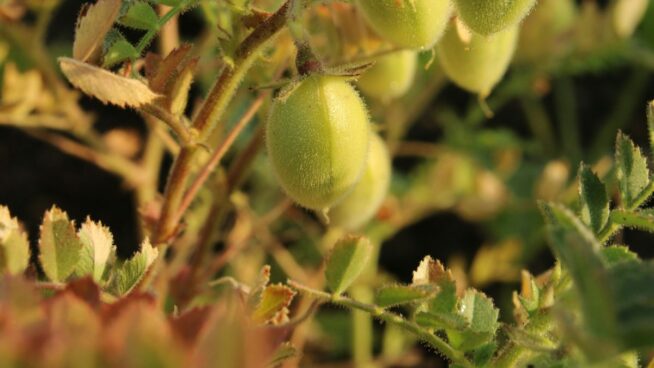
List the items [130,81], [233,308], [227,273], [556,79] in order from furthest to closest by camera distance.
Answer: [556,79]
[227,273]
[130,81]
[233,308]

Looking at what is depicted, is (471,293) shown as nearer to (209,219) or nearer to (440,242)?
(209,219)

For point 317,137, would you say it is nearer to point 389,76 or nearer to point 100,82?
point 100,82

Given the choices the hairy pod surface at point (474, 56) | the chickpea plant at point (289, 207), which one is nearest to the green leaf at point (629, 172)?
the chickpea plant at point (289, 207)

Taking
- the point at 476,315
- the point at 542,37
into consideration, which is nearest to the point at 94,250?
the point at 476,315

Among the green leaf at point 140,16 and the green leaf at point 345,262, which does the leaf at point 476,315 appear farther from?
the green leaf at point 140,16

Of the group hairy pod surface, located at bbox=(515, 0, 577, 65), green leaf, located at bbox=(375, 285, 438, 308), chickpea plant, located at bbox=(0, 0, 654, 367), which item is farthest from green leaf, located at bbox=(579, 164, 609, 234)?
hairy pod surface, located at bbox=(515, 0, 577, 65)

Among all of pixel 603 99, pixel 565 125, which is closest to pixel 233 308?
pixel 565 125

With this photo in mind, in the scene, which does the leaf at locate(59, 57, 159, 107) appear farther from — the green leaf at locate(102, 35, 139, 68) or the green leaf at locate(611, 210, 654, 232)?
the green leaf at locate(611, 210, 654, 232)
